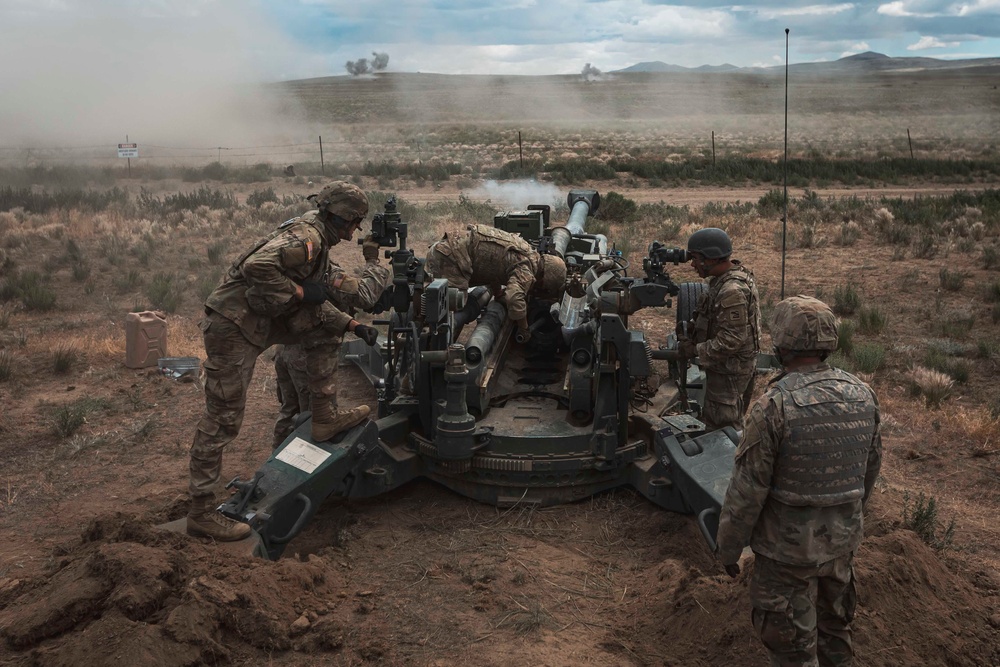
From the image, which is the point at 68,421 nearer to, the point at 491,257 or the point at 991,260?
the point at 491,257

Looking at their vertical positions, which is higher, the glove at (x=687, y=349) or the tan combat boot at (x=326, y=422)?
the glove at (x=687, y=349)

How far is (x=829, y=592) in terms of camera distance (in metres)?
3.92

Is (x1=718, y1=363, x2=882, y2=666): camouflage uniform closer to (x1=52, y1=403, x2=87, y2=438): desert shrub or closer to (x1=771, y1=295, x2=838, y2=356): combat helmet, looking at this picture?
(x1=771, y1=295, x2=838, y2=356): combat helmet

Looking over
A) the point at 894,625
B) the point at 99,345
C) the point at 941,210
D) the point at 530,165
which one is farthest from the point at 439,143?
the point at 894,625

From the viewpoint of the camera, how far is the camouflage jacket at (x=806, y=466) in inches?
143

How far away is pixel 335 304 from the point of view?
629cm

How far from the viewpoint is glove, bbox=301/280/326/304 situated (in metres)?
5.75

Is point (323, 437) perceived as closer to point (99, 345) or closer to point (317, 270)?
point (317, 270)

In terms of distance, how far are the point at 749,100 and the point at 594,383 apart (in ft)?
281

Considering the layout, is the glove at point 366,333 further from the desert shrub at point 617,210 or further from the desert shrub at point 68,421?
the desert shrub at point 617,210

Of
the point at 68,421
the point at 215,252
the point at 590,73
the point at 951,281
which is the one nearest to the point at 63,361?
the point at 68,421

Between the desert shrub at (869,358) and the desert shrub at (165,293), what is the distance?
9.05 metres

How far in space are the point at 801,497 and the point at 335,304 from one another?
362cm

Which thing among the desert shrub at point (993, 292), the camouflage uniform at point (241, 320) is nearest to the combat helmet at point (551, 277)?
the camouflage uniform at point (241, 320)
